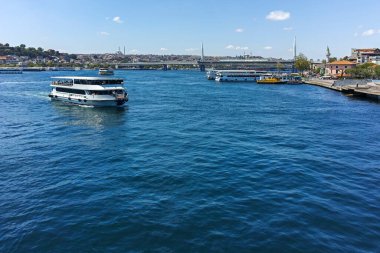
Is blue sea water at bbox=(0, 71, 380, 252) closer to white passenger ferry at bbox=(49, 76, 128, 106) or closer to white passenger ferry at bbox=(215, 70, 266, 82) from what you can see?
white passenger ferry at bbox=(49, 76, 128, 106)

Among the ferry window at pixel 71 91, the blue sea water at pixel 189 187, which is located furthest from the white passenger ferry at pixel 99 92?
the blue sea water at pixel 189 187

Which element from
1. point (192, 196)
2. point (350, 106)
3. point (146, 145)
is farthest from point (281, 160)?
point (350, 106)

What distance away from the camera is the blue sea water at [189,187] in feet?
46.8

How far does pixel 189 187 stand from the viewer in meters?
20.0

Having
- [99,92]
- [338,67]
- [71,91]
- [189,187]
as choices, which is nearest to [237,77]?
[338,67]

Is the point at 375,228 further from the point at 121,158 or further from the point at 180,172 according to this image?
the point at 121,158

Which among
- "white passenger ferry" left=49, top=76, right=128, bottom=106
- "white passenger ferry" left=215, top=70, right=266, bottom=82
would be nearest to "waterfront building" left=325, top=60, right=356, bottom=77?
"white passenger ferry" left=215, top=70, right=266, bottom=82

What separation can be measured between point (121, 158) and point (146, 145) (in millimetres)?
4478

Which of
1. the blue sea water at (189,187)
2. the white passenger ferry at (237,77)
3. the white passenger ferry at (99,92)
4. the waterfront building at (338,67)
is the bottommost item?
the blue sea water at (189,187)

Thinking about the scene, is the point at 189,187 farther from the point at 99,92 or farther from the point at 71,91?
the point at 71,91

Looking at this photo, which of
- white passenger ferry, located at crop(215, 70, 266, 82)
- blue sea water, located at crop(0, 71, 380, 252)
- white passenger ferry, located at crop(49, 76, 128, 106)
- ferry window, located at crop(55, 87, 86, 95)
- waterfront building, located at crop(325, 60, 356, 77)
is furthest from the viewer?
waterfront building, located at crop(325, 60, 356, 77)

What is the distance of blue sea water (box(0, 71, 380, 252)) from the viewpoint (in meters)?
14.3

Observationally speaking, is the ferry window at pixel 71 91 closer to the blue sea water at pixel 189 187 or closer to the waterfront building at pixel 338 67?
the blue sea water at pixel 189 187

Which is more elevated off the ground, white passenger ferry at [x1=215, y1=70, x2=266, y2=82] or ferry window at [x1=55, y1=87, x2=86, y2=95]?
white passenger ferry at [x1=215, y1=70, x2=266, y2=82]
